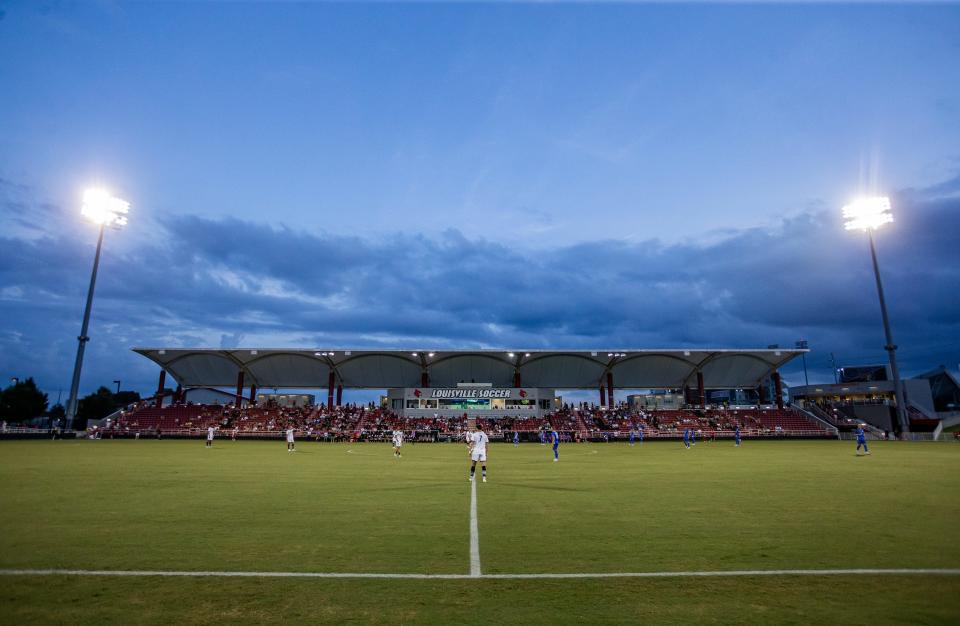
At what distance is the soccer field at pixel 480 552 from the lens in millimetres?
4934

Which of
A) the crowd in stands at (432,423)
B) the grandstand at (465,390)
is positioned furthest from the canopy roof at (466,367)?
the crowd in stands at (432,423)

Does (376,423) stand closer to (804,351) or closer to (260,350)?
(260,350)

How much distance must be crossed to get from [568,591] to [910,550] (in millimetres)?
5303

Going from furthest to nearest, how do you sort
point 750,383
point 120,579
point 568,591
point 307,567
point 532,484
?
point 750,383
point 532,484
point 307,567
point 120,579
point 568,591

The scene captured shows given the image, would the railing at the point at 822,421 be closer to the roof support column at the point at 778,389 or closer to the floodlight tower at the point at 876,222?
the roof support column at the point at 778,389

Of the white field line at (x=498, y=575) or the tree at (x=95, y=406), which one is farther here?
the tree at (x=95, y=406)

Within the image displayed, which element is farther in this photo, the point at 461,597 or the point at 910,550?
the point at 910,550

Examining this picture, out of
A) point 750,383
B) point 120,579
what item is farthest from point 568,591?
point 750,383

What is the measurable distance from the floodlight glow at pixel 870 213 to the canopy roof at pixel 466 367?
22645mm

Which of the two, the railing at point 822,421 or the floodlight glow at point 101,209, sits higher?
the floodlight glow at point 101,209

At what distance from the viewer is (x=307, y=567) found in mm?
6328

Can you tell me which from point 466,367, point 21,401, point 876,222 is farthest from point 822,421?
point 21,401

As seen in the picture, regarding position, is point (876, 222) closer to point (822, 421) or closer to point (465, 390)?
point (822, 421)

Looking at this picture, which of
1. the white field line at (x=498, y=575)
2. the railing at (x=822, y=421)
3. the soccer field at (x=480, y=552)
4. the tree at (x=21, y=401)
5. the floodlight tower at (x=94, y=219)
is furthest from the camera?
the tree at (x=21, y=401)
